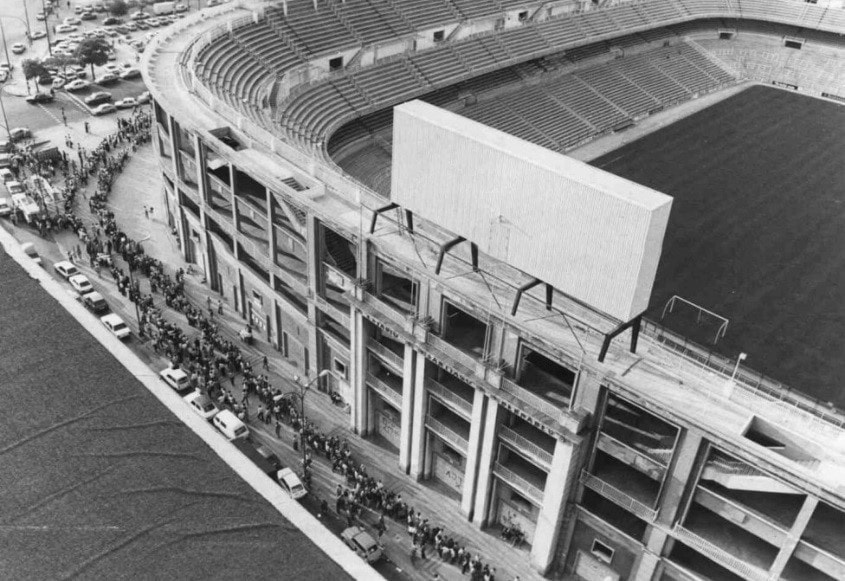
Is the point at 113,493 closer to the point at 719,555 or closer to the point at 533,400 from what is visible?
the point at 533,400

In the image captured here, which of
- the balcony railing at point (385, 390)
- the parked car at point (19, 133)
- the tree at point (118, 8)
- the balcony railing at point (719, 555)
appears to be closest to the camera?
the balcony railing at point (719, 555)

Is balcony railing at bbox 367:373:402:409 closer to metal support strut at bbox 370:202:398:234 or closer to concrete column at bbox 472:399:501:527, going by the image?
concrete column at bbox 472:399:501:527

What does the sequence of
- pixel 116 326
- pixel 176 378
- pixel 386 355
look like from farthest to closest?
pixel 116 326 < pixel 176 378 < pixel 386 355

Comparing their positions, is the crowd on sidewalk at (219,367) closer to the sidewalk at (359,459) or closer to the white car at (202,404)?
the sidewalk at (359,459)

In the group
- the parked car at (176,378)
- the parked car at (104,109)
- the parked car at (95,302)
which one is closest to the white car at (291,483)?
the parked car at (176,378)

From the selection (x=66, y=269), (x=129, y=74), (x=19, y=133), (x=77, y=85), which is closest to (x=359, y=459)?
(x=66, y=269)

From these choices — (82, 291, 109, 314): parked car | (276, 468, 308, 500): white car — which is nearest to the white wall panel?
(276, 468, 308, 500): white car

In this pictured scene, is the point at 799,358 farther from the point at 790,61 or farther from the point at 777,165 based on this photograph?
the point at 790,61
